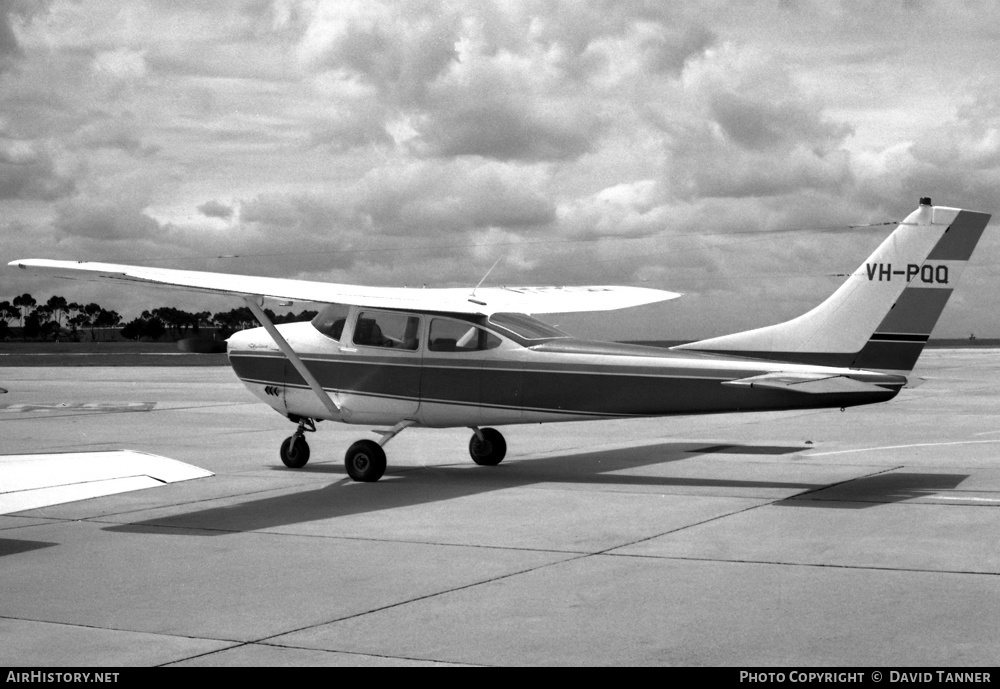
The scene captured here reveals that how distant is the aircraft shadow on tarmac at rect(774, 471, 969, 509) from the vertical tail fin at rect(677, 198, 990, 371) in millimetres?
1327

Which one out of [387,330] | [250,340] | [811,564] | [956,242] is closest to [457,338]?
[387,330]

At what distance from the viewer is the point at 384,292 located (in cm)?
1458

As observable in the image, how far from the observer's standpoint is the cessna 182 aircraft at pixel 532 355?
12.3 m

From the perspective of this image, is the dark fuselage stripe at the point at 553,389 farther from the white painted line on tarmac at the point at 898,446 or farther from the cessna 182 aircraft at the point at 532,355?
→ the white painted line on tarmac at the point at 898,446

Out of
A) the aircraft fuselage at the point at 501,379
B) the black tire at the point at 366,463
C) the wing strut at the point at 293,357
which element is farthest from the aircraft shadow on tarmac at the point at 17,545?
the aircraft fuselage at the point at 501,379

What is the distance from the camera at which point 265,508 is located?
1125 centimetres

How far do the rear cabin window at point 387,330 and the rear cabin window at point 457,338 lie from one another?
0.81ft

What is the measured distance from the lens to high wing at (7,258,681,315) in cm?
1137

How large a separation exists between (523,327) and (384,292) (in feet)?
6.69

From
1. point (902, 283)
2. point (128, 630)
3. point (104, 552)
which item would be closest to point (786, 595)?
point (128, 630)

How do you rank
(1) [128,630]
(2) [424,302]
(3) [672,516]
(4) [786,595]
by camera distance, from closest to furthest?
(1) [128,630] → (4) [786,595] → (3) [672,516] → (2) [424,302]

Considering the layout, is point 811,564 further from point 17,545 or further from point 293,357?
point 293,357
